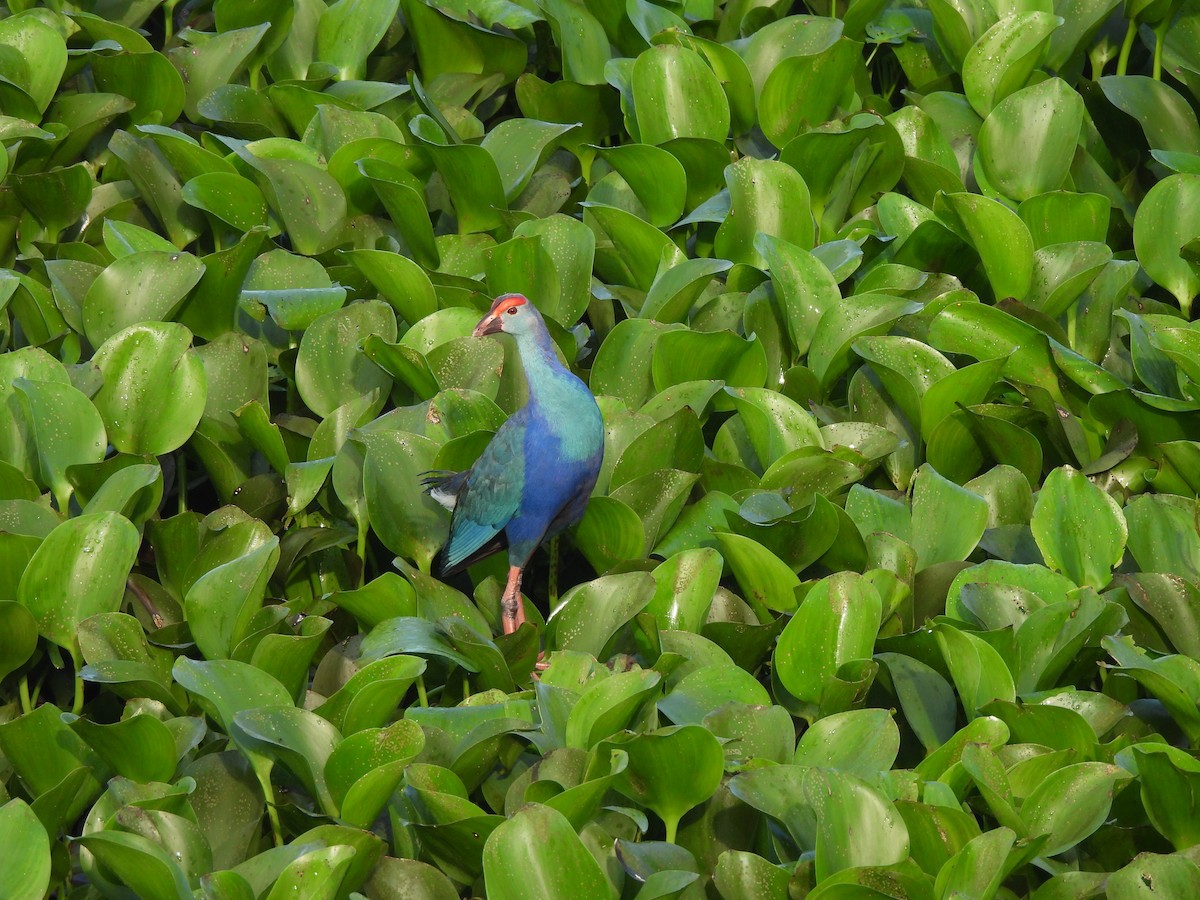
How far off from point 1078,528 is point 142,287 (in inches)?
74.0

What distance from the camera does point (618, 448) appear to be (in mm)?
2818

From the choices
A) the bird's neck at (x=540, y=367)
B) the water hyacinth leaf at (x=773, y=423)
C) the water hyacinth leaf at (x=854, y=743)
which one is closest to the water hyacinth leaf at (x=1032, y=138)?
the water hyacinth leaf at (x=773, y=423)

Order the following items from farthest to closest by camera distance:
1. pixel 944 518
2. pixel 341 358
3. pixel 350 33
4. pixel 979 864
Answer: pixel 350 33 → pixel 341 358 → pixel 944 518 → pixel 979 864

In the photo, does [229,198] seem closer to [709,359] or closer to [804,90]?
[709,359]

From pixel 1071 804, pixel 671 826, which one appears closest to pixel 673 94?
pixel 671 826

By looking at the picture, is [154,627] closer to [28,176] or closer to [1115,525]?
[28,176]

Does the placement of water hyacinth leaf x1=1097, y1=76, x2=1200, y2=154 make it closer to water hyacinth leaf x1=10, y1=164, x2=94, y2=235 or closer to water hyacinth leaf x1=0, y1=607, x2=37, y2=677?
water hyacinth leaf x1=10, y1=164, x2=94, y2=235

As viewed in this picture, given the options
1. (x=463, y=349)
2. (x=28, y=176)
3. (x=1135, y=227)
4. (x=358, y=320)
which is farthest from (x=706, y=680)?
(x=28, y=176)

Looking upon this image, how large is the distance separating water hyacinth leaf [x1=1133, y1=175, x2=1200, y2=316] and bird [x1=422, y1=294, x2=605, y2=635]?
1.28 meters

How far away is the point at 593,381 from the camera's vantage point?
3018 millimetres

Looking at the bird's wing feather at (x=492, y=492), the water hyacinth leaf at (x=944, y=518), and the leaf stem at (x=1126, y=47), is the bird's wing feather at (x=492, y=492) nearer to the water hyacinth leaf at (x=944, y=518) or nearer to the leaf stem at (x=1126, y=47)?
the water hyacinth leaf at (x=944, y=518)

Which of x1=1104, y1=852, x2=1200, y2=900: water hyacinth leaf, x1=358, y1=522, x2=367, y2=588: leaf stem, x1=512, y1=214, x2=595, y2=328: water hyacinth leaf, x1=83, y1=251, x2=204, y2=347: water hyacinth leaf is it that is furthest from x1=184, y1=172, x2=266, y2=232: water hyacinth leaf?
x1=1104, y1=852, x2=1200, y2=900: water hyacinth leaf

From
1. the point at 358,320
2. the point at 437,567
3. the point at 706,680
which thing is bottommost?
the point at 437,567

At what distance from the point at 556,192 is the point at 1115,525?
5.20ft
